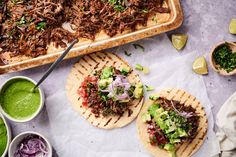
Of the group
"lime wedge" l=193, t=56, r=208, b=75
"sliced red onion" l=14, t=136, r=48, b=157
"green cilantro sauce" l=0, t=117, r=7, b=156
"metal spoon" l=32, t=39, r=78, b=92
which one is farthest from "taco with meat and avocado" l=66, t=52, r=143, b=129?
"green cilantro sauce" l=0, t=117, r=7, b=156

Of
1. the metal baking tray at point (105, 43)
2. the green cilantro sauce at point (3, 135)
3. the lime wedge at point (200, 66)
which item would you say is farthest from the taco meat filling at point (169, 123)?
the green cilantro sauce at point (3, 135)

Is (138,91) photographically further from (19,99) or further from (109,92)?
(19,99)

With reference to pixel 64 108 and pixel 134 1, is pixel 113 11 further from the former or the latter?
pixel 64 108

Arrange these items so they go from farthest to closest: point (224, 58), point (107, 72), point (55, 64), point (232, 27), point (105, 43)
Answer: point (232, 27) → point (224, 58) → point (107, 72) → point (105, 43) → point (55, 64)

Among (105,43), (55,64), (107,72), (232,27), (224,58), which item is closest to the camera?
(55,64)

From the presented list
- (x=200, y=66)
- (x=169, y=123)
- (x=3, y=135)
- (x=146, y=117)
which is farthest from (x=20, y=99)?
(x=200, y=66)

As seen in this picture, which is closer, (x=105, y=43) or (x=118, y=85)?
(x=105, y=43)

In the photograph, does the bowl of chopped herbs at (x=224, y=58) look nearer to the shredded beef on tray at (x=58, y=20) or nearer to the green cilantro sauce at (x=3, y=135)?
the shredded beef on tray at (x=58, y=20)
